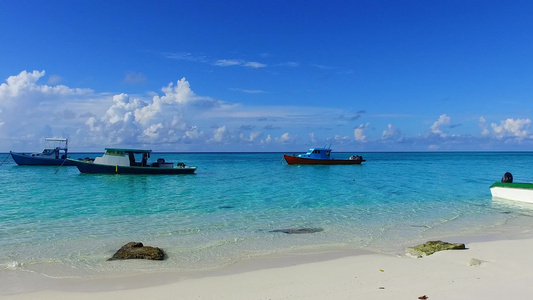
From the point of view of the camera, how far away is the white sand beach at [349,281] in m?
7.03

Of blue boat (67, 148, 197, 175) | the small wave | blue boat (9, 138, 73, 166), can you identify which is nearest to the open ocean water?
the small wave

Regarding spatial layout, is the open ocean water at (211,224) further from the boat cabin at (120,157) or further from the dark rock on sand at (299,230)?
the boat cabin at (120,157)

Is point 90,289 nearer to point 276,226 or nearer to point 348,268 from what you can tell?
point 348,268

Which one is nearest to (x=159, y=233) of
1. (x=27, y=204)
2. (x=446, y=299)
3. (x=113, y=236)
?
(x=113, y=236)

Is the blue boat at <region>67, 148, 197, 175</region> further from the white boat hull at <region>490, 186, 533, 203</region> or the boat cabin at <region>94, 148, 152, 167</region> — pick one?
the white boat hull at <region>490, 186, 533, 203</region>

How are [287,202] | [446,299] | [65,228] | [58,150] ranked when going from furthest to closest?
[58,150], [287,202], [65,228], [446,299]

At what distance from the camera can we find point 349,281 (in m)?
7.84

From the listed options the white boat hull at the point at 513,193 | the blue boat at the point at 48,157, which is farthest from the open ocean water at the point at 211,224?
the blue boat at the point at 48,157

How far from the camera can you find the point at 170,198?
24328 millimetres

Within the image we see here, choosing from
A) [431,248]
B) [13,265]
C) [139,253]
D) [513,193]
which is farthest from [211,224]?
[513,193]

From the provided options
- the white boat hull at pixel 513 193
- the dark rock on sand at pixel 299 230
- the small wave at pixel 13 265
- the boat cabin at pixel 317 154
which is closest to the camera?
the small wave at pixel 13 265

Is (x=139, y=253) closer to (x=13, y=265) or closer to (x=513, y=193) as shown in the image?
(x=13, y=265)

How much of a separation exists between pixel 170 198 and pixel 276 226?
38.2 feet

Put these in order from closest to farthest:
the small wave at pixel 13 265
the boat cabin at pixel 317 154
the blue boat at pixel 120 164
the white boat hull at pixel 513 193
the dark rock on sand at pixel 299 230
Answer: the small wave at pixel 13 265, the dark rock on sand at pixel 299 230, the white boat hull at pixel 513 193, the blue boat at pixel 120 164, the boat cabin at pixel 317 154
